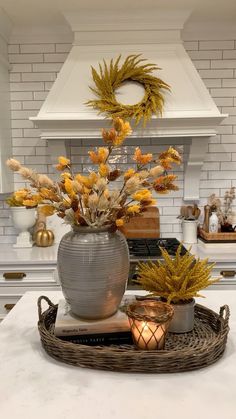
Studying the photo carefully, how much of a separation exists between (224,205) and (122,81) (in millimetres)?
1288

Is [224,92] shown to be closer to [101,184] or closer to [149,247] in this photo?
[149,247]

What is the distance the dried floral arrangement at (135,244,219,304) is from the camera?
0.99 metres

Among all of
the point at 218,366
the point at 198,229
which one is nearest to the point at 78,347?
the point at 218,366

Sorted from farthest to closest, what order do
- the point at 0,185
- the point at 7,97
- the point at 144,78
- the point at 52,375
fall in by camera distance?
the point at 7,97, the point at 0,185, the point at 144,78, the point at 52,375

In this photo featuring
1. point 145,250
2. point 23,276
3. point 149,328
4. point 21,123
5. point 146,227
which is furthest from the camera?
point 21,123

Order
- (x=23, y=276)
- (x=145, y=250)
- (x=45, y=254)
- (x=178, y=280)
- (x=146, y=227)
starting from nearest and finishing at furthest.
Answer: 1. (x=178, y=280)
2. (x=145, y=250)
3. (x=23, y=276)
4. (x=45, y=254)
5. (x=146, y=227)

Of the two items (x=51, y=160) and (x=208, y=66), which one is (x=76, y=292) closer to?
(x=51, y=160)

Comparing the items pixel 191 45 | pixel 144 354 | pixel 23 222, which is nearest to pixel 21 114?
pixel 23 222

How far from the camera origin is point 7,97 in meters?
2.83

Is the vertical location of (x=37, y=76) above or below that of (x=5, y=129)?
above

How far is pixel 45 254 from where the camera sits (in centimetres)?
255

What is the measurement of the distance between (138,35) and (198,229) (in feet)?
4.94

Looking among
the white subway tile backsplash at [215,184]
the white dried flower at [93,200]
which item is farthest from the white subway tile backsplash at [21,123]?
the white dried flower at [93,200]

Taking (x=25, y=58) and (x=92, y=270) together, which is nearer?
(x=92, y=270)
